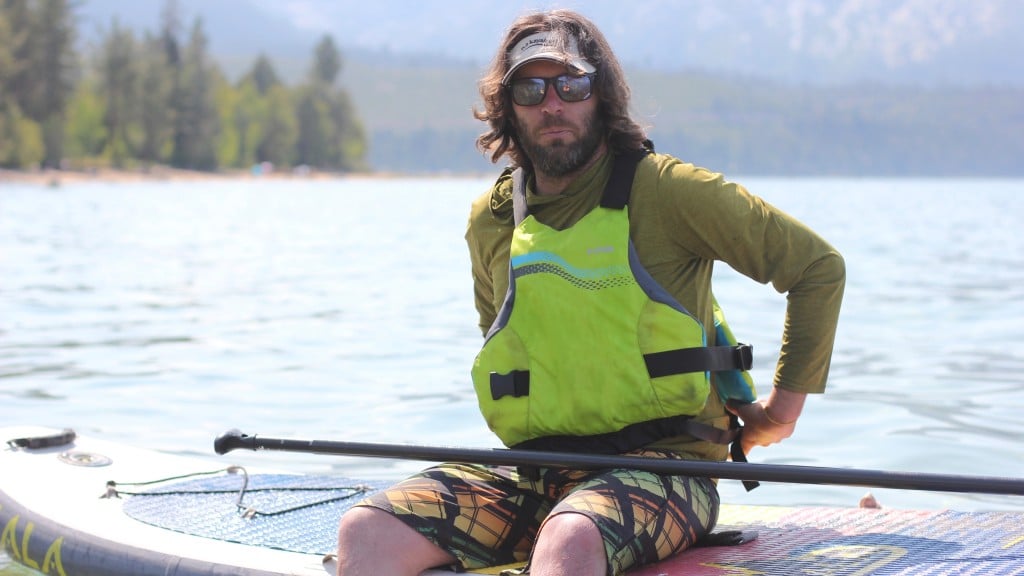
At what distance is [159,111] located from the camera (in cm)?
8506

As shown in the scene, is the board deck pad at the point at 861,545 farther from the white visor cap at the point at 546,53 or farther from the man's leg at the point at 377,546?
the white visor cap at the point at 546,53

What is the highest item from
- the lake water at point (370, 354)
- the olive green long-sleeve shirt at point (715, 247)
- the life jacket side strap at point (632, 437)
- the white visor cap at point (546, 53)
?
the white visor cap at point (546, 53)

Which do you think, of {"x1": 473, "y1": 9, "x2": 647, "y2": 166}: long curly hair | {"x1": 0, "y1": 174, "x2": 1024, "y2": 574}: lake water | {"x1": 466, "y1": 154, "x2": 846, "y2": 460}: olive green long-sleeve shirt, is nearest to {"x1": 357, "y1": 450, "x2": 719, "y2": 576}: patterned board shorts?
{"x1": 466, "y1": 154, "x2": 846, "y2": 460}: olive green long-sleeve shirt

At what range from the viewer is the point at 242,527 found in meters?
3.83

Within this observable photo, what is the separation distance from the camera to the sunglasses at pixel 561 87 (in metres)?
3.11

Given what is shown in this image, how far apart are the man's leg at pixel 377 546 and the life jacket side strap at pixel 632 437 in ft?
1.36

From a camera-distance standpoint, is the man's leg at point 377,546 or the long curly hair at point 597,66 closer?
the man's leg at point 377,546

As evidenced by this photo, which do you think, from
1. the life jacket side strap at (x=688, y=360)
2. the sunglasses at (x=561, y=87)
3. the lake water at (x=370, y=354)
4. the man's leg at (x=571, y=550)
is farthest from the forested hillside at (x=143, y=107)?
the man's leg at (x=571, y=550)

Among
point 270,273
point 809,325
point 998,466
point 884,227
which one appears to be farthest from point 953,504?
point 884,227

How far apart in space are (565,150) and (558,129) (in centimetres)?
5

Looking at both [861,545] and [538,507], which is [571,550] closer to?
[538,507]

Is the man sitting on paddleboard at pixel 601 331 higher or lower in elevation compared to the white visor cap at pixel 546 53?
lower

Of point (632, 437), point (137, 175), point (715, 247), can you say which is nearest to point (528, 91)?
point (715, 247)

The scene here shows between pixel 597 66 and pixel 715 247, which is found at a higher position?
pixel 597 66
